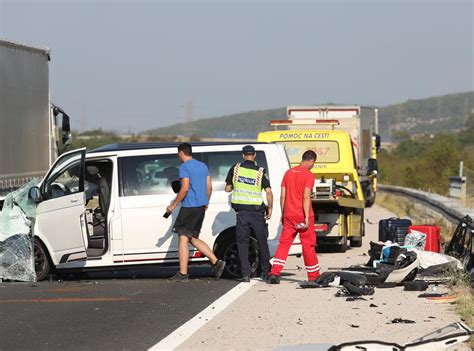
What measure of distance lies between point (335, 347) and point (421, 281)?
5028 mm

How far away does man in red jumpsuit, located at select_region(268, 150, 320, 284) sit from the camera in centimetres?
1393

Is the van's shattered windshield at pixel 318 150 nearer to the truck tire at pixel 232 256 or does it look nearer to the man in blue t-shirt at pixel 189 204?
the truck tire at pixel 232 256

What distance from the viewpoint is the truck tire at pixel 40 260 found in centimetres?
1487

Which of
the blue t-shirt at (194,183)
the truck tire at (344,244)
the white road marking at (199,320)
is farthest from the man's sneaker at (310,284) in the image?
the truck tire at (344,244)

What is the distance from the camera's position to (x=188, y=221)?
1430cm

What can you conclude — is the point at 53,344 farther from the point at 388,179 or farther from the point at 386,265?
the point at 388,179

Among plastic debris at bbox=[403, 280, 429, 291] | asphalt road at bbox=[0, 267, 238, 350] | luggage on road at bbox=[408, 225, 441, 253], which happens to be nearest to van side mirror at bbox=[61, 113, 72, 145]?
asphalt road at bbox=[0, 267, 238, 350]

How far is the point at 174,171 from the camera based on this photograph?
598 inches

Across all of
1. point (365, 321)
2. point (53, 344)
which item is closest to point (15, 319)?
point (53, 344)

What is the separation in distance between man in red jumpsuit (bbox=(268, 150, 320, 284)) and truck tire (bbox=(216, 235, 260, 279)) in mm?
918

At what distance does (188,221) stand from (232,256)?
104 centimetres

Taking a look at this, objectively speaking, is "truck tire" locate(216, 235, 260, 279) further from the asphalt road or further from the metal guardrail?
the metal guardrail

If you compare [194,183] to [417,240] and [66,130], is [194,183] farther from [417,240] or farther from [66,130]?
[66,130]

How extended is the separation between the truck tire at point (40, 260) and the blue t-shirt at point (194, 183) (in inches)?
81.9
